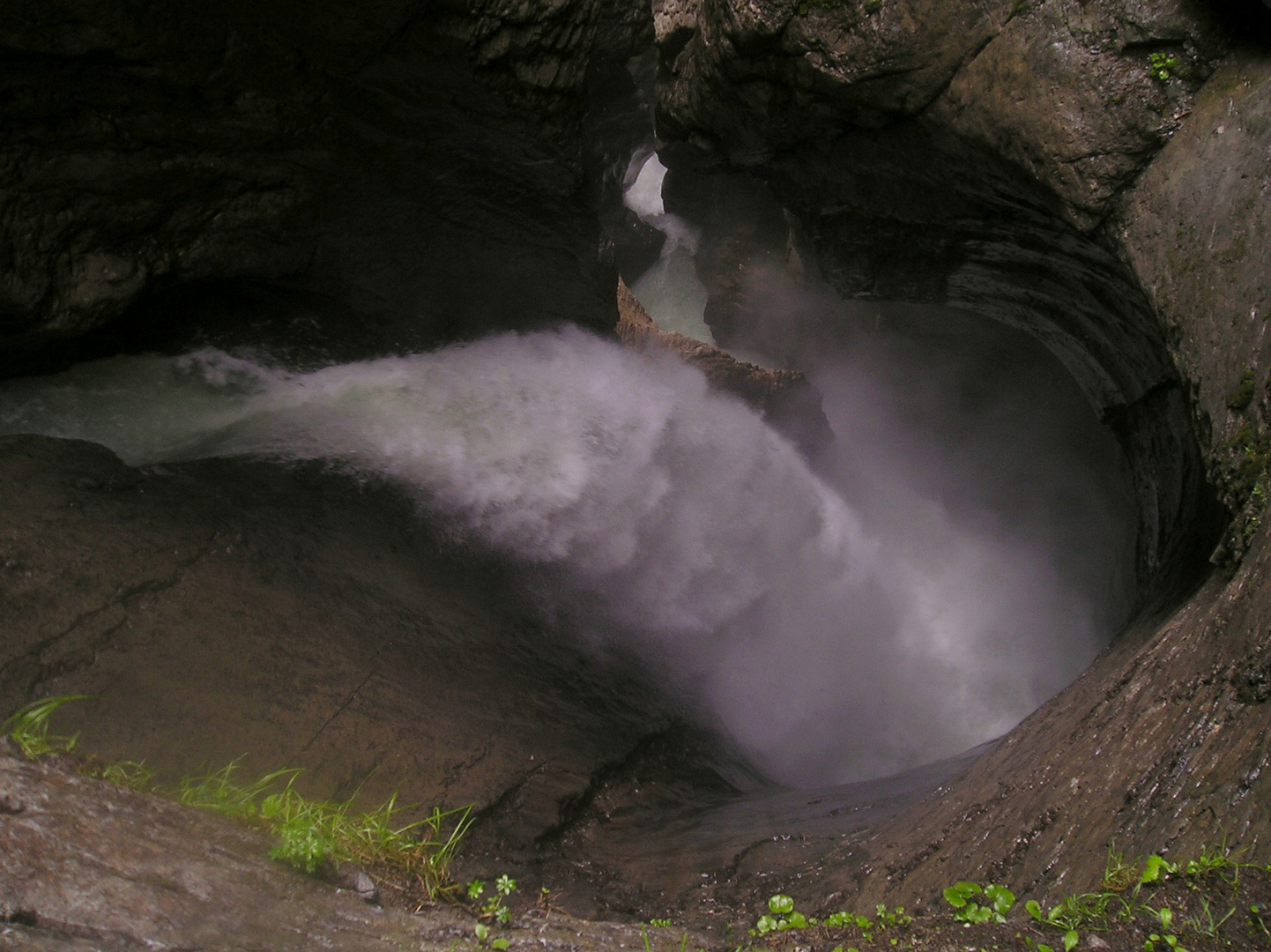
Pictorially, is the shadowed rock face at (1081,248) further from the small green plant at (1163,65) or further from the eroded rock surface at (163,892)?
the eroded rock surface at (163,892)

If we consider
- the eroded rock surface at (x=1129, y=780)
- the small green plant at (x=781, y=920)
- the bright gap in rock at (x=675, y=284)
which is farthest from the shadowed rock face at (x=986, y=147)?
the bright gap in rock at (x=675, y=284)

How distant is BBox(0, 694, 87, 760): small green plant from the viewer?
2545mm

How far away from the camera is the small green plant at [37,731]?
254 cm

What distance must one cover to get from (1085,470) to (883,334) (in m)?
3.07

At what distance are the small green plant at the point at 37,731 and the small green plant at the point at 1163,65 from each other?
5.08m

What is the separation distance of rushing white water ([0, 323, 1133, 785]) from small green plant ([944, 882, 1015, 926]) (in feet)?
10.6

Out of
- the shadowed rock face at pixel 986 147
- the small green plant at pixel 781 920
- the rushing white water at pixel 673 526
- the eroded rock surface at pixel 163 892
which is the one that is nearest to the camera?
the eroded rock surface at pixel 163 892

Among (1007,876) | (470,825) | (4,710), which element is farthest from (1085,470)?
A: (4,710)

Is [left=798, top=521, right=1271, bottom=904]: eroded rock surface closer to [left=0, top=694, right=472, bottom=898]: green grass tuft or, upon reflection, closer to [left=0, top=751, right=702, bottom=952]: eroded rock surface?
[left=0, top=751, right=702, bottom=952]: eroded rock surface

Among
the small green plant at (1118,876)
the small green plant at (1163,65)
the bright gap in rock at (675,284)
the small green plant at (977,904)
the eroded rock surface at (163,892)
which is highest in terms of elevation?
the bright gap in rock at (675,284)

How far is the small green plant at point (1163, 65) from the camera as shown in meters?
3.66

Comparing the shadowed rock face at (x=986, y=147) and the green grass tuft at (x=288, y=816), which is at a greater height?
the shadowed rock face at (x=986, y=147)

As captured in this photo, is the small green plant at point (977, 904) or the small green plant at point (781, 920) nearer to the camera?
the small green plant at point (977, 904)

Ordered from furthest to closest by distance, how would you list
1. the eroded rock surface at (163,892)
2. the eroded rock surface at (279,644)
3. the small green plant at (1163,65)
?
the small green plant at (1163,65) → the eroded rock surface at (279,644) → the eroded rock surface at (163,892)
